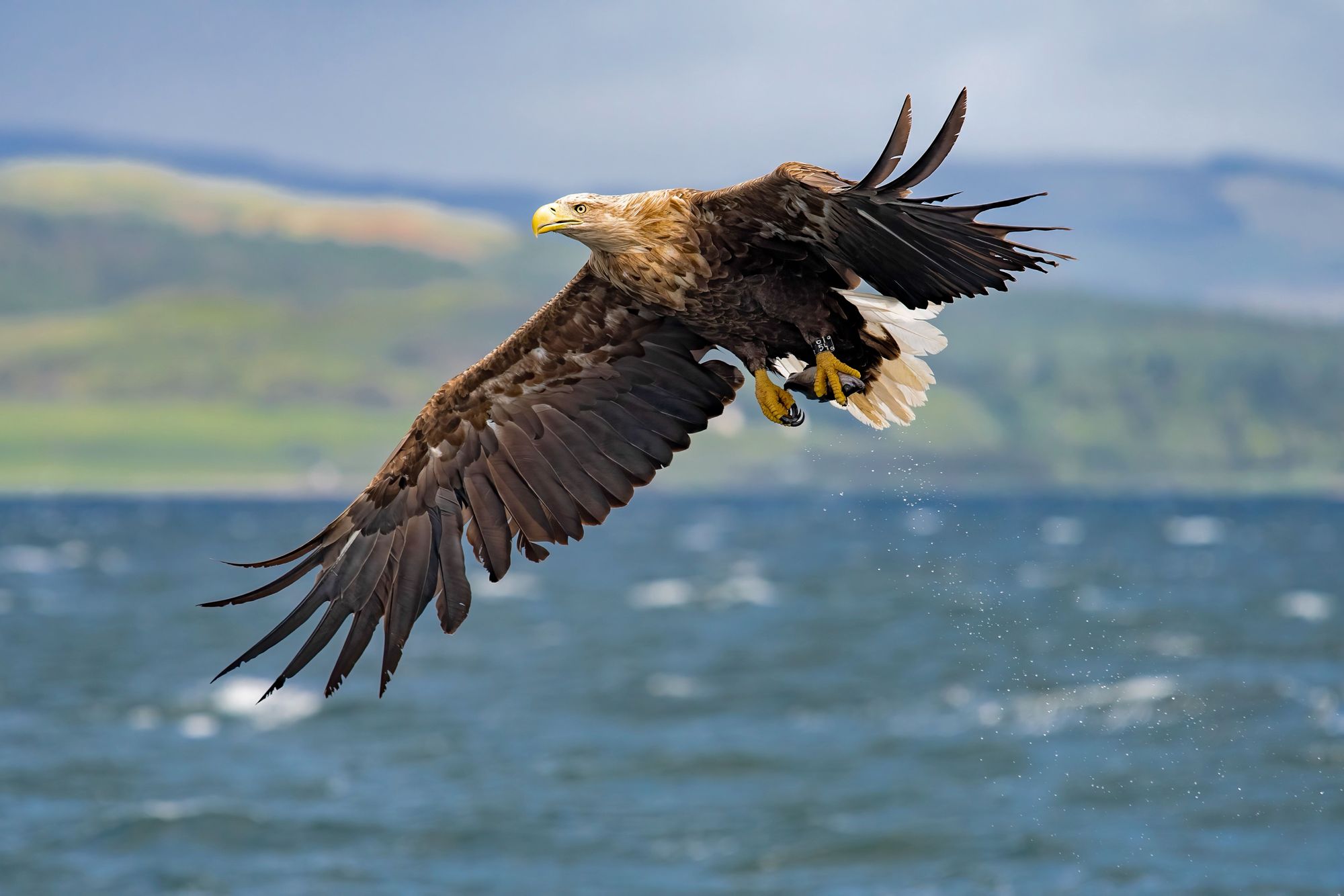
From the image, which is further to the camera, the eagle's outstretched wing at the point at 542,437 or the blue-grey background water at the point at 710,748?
the blue-grey background water at the point at 710,748

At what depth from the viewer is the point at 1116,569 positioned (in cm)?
5909

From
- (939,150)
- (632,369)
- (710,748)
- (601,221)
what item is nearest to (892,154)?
(939,150)

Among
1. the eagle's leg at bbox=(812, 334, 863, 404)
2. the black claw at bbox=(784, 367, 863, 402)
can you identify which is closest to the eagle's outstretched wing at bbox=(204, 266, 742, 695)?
the black claw at bbox=(784, 367, 863, 402)

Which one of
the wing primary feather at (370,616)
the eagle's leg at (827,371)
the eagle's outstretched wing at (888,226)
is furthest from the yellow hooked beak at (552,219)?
the wing primary feather at (370,616)

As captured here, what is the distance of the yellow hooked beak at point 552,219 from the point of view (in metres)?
6.51

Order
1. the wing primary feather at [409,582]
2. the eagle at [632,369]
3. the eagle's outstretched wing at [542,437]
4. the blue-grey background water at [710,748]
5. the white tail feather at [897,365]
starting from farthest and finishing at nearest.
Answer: the blue-grey background water at [710,748]
the eagle's outstretched wing at [542,437]
the wing primary feather at [409,582]
the white tail feather at [897,365]
the eagle at [632,369]

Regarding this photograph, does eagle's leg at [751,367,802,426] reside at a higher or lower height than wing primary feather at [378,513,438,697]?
higher

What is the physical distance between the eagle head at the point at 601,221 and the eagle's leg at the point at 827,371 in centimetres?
95

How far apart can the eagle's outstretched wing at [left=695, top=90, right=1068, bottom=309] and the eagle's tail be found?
522 millimetres

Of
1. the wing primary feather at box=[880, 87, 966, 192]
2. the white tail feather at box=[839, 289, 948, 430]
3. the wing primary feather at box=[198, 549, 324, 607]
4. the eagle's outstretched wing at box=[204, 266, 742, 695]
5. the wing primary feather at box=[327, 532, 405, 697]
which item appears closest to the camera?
the wing primary feather at box=[880, 87, 966, 192]

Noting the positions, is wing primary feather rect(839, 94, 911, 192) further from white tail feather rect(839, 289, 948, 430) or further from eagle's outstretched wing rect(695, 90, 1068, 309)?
white tail feather rect(839, 289, 948, 430)

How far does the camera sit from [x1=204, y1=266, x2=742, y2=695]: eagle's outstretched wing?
24.9 feet

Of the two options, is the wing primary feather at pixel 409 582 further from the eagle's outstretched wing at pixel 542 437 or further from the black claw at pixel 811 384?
the black claw at pixel 811 384

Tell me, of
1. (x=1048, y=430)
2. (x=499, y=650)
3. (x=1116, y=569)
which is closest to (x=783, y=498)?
(x=1048, y=430)
